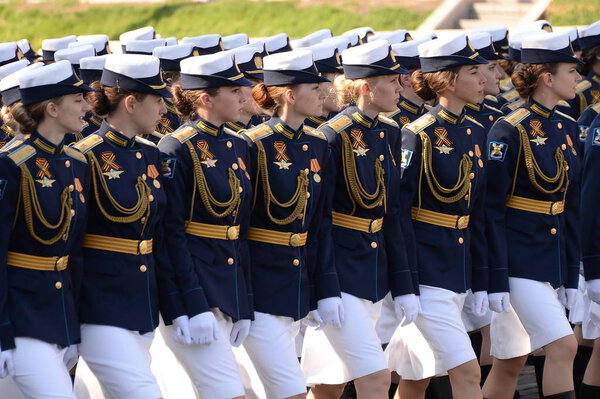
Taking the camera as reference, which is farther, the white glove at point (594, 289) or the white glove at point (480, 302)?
the white glove at point (594, 289)

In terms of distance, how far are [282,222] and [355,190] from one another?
50cm

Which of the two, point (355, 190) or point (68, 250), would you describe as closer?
point (68, 250)

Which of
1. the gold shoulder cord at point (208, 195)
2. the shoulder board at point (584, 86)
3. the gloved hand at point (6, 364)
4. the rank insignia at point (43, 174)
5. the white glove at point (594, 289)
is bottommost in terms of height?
the white glove at point (594, 289)

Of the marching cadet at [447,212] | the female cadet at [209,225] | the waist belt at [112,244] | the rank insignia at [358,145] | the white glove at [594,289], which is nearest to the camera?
the waist belt at [112,244]

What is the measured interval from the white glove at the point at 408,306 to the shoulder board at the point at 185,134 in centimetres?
145

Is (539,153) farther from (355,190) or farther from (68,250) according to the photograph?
(68,250)

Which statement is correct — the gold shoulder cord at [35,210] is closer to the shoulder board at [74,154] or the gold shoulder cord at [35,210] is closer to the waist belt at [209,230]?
the shoulder board at [74,154]

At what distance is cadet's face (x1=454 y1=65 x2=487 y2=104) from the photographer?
8.15m

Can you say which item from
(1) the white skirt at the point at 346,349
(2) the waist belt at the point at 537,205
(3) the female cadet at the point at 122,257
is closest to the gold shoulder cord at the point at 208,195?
(3) the female cadet at the point at 122,257

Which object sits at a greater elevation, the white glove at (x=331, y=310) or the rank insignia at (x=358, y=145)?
the rank insignia at (x=358, y=145)

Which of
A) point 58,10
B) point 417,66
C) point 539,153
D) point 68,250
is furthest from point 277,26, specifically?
point 68,250

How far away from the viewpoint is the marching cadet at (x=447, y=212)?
311 inches

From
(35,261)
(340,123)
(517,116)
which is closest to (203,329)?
(35,261)

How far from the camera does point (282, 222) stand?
737 cm
